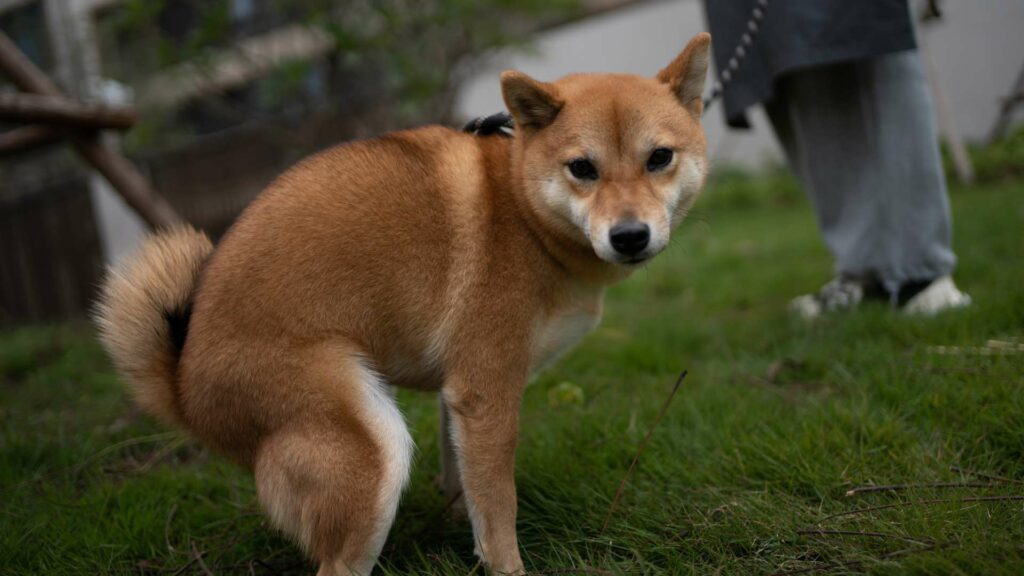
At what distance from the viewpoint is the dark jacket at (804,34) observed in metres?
2.92

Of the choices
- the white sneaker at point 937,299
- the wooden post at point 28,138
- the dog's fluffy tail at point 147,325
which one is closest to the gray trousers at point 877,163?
the white sneaker at point 937,299

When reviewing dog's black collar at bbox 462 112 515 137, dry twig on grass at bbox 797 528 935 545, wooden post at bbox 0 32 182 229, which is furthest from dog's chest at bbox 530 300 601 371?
wooden post at bbox 0 32 182 229

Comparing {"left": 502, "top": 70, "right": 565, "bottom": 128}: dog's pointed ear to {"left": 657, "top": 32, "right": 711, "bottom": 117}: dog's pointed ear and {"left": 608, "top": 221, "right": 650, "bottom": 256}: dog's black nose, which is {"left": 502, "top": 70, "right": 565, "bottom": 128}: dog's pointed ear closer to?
{"left": 657, "top": 32, "right": 711, "bottom": 117}: dog's pointed ear

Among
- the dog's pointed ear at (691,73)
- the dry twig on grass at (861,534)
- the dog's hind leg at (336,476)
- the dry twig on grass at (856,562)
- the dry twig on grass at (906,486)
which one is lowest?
the dry twig on grass at (906,486)

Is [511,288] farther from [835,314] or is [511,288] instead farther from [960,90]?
[960,90]

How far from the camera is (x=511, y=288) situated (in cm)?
210

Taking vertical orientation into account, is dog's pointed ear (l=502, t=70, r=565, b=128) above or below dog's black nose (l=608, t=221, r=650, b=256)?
above

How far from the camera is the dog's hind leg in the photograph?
1.80 meters

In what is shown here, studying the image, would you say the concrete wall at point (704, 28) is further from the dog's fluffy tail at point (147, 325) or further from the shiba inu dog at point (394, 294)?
the dog's fluffy tail at point (147, 325)

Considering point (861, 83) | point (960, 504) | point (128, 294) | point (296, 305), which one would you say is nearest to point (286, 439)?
point (296, 305)

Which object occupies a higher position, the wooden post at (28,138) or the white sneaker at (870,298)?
the wooden post at (28,138)

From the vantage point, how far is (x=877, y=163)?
11.1ft

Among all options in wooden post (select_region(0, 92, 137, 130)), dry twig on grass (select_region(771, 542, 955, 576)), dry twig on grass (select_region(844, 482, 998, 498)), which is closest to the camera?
dry twig on grass (select_region(771, 542, 955, 576))

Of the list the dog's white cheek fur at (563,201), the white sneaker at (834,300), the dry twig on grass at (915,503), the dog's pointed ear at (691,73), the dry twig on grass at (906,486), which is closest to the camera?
the dry twig on grass at (915,503)
